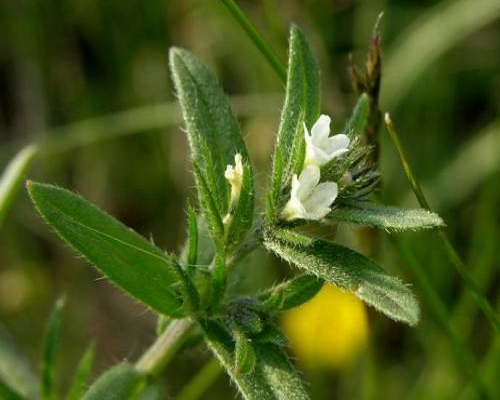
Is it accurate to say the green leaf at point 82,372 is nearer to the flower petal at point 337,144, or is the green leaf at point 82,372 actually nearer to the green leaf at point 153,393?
the green leaf at point 153,393

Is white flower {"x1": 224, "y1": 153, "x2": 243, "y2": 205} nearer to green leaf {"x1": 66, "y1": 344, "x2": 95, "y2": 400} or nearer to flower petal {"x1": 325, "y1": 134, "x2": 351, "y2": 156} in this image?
flower petal {"x1": 325, "y1": 134, "x2": 351, "y2": 156}

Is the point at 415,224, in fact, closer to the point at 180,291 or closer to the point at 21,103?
the point at 180,291

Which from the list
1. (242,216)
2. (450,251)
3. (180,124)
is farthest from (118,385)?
(180,124)

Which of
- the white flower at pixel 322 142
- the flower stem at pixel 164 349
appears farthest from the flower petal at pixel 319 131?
the flower stem at pixel 164 349

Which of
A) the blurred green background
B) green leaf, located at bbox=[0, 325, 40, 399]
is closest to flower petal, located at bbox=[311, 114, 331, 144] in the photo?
green leaf, located at bbox=[0, 325, 40, 399]

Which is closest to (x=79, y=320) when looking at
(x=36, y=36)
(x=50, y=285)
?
(x=50, y=285)
